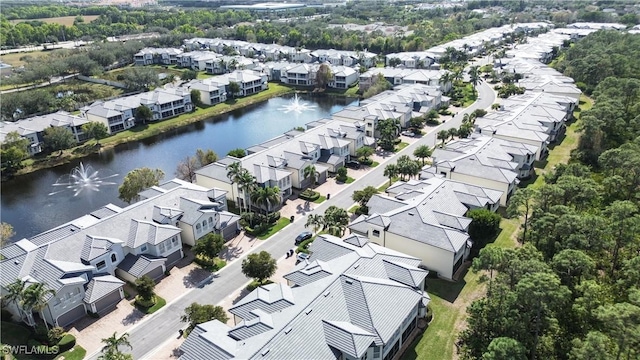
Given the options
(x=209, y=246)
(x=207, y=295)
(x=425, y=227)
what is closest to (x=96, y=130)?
(x=209, y=246)

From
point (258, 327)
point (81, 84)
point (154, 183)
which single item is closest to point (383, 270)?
point (258, 327)

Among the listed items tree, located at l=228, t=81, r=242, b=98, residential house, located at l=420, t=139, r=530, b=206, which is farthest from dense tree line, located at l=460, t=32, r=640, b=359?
tree, located at l=228, t=81, r=242, b=98

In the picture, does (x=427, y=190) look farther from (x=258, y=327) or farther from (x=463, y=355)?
(x=258, y=327)

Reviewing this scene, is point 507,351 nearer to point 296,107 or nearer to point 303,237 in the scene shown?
point 303,237

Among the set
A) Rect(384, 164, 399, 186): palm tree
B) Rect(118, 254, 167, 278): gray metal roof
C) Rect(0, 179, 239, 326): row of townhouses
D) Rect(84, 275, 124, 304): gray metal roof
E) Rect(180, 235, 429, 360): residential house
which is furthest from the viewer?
Rect(384, 164, 399, 186): palm tree

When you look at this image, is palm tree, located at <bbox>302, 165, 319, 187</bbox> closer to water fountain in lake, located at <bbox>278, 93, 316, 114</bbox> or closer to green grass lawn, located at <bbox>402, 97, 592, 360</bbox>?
green grass lawn, located at <bbox>402, 97, 592, 360</bbox>

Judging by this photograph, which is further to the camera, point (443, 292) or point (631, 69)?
point (631, 69)

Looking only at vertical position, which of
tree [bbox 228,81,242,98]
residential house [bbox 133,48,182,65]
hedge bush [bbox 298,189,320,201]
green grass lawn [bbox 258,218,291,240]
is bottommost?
green grass lawn [bbox 258,218,291,240]

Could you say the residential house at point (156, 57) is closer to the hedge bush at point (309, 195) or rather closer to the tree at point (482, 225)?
the hedge bush at point (309, 195)
